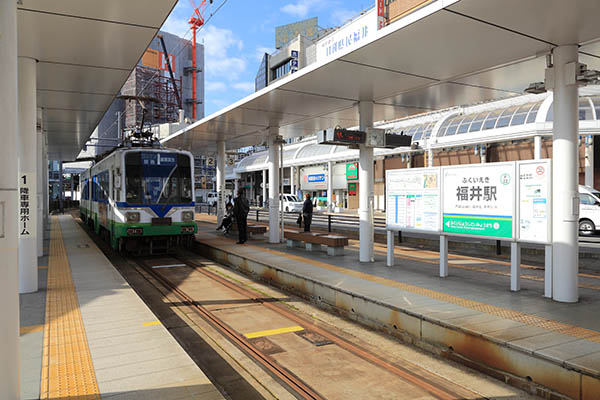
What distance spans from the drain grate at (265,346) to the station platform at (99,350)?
1259 mm

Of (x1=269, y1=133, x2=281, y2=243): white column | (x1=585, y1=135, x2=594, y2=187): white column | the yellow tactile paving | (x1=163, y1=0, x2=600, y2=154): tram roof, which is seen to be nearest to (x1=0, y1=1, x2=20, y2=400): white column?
the yellow tactile paving

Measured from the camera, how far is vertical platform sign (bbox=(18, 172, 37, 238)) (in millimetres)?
7719

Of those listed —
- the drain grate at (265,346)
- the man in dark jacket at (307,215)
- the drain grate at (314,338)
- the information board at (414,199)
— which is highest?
the information board at (414,199)

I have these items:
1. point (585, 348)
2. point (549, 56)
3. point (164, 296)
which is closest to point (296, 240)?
point (164, 296)

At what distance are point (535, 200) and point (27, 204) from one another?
8.56m

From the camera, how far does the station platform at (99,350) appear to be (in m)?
3.80

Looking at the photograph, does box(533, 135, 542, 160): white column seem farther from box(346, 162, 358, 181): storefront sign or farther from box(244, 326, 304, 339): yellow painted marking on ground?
box(244, 326, 304, 339): yellow painted marking on ground

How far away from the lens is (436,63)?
7.84m

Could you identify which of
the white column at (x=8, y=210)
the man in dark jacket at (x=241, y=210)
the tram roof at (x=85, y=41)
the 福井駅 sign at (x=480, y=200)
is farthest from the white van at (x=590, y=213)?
the white column at (x=8, y=210)

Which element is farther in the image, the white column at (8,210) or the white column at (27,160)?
the white column at (27,160)

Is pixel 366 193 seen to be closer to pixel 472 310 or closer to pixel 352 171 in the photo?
pixel 472 310

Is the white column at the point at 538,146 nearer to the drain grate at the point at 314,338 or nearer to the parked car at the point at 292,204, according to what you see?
the parked car at the point at 292,204

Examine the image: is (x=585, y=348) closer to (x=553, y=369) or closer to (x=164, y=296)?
(x=553, y=369)

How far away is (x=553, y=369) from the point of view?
4.26 meters
